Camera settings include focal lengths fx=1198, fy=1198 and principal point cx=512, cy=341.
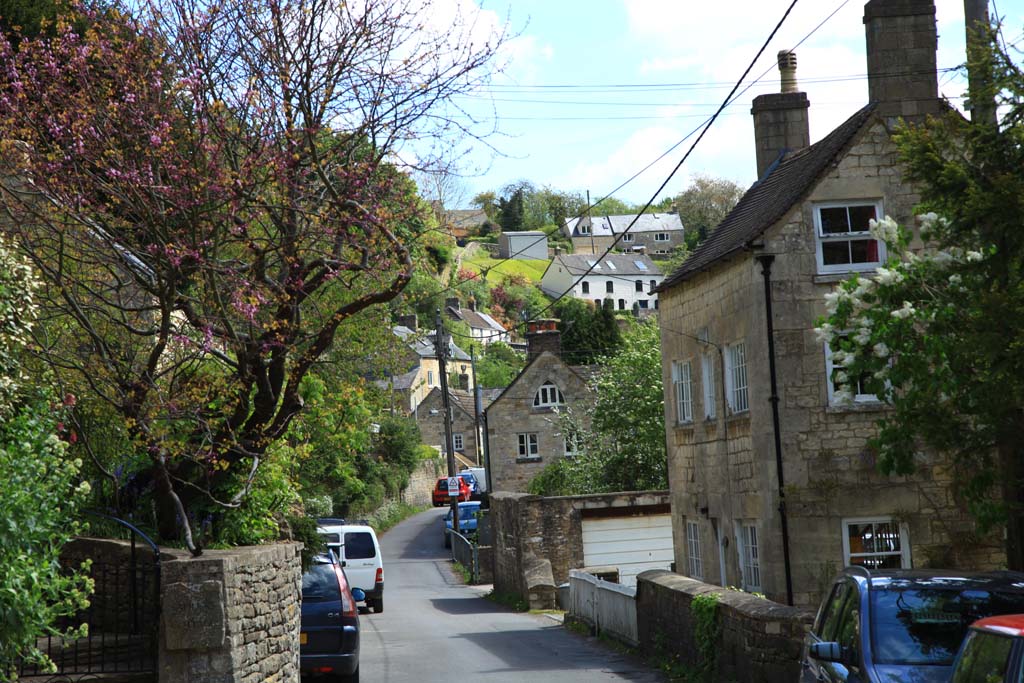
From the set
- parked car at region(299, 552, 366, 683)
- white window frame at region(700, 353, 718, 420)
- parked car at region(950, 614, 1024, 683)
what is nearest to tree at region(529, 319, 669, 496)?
white window frame at region(700, 353, 718, 420)

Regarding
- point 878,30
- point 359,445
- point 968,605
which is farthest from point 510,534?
point 968,605

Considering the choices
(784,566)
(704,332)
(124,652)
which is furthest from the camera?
(704,332)

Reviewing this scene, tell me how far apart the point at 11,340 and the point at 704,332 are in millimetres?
12782

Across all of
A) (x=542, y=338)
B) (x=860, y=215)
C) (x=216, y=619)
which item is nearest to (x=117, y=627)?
(x=216, y=619)

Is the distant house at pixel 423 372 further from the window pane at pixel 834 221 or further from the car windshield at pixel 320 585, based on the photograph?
the car windshield at pixel 320 585

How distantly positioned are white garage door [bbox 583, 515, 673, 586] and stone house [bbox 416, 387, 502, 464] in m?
52.5

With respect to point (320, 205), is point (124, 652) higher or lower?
lower

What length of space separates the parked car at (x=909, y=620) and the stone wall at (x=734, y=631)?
124 inches

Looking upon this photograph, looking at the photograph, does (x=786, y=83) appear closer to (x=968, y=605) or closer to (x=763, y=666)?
(x=763, y=666)

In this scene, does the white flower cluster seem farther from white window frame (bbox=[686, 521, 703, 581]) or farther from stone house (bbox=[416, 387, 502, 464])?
stone house (bbox=[416, 387, 502, 464])

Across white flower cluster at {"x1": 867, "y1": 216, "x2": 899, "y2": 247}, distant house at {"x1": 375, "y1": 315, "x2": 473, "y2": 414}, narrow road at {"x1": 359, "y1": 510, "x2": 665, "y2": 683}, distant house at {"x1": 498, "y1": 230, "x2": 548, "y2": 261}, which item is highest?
distant house at {"x1": 498, "y1": 230, "x2": 548, "y2": 261}

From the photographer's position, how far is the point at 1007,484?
10742mm

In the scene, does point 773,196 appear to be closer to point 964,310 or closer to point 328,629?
point 964,310

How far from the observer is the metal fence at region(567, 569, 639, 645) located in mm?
19266
